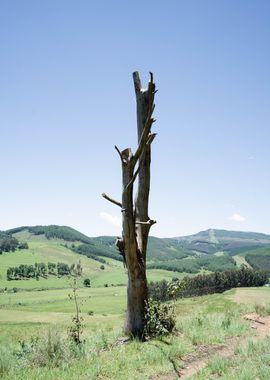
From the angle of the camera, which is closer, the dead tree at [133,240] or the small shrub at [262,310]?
the dead tree at [133,240]

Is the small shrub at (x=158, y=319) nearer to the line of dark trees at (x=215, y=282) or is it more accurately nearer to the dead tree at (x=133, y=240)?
the dead tree at (x=133, y=240)

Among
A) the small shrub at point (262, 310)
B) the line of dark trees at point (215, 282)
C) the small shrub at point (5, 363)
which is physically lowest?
the line of dark trees at point (215, 282)

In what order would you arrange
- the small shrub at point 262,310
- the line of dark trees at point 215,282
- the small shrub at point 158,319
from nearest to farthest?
1. the small shrub at point 158,319
2. the small shrub at point 262,310
3. the line of dark trees at point 215,282

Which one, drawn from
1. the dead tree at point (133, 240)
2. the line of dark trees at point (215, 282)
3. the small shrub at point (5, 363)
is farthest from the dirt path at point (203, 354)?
the line of dark trees at point (215, 282)

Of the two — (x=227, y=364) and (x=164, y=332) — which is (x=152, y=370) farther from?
(x=164, y=332)

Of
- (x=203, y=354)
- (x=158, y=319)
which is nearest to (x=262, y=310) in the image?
(x=158, y=319)

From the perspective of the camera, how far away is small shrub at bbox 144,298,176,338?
1102 centimetres

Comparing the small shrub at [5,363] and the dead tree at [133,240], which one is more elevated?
the dead tree at [133,240]

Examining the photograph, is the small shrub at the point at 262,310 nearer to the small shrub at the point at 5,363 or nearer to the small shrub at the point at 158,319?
the small shrub at the point at 158,319

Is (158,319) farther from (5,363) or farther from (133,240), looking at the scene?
(5,363)

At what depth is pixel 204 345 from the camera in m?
9.98

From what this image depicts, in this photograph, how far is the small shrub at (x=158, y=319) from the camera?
36.1 ft

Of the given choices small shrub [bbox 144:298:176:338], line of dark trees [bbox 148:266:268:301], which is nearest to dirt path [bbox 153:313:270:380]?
small shrub [bbox 144:298:176:338]

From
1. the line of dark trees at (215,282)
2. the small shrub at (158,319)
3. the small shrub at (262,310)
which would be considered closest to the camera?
the small shrub at (158,319)
